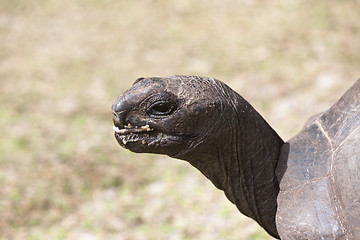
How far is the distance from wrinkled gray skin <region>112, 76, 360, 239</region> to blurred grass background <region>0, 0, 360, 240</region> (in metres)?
1.97

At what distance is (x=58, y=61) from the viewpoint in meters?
7.94

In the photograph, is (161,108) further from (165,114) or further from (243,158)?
(243,158)

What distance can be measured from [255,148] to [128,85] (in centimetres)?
479

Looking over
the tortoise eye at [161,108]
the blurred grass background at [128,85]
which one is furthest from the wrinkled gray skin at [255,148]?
the blurred grass background at [128,85]

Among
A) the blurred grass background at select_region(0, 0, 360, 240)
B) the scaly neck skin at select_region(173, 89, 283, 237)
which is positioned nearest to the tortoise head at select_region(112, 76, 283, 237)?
the scaly neck skin at select_region(173, 89, 283, 237)

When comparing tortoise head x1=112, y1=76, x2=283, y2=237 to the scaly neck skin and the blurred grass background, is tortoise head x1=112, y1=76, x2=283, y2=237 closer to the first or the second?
the scaly neck skin

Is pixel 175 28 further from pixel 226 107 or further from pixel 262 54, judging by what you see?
pixel 226 107

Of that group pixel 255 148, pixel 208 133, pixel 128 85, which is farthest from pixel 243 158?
pixel 128 85

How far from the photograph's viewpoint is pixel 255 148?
242 cm

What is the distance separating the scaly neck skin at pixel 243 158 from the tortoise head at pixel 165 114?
5 centimetres

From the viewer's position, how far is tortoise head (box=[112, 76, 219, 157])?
220cm

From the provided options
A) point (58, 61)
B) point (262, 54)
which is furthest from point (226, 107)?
point (58, 61)

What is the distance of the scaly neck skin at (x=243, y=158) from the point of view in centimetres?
231

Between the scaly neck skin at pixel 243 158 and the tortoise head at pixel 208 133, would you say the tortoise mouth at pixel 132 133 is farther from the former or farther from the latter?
the scaly neck skin at pixel 243 158
